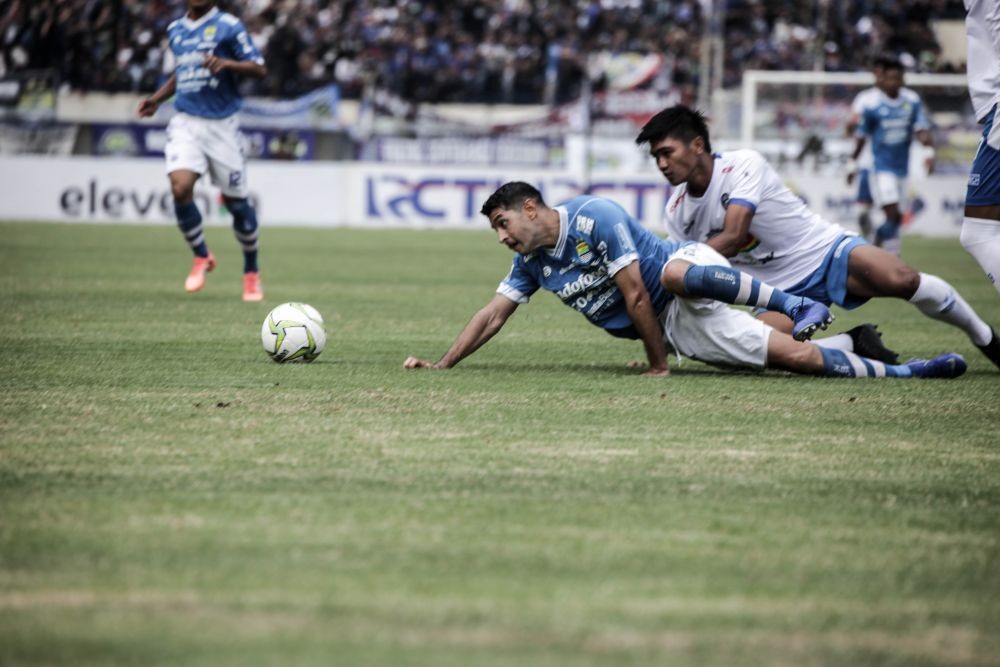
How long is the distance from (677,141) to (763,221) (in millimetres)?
748

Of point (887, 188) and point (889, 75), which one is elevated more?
point (889, 75)

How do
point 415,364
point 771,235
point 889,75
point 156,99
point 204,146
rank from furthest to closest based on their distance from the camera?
1. point 889,75
2. point 204,146
3. point 156,99
4. point 771,235
5. point 415,364

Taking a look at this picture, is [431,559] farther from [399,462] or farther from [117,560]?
[399,462]

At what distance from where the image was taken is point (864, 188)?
17891 millimetres

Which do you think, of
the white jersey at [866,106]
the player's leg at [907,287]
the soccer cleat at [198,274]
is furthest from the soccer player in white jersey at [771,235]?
the white jersey at [866,106]

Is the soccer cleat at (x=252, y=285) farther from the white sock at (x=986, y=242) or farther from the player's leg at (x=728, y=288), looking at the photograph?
the white sock at (x=986, y=242)

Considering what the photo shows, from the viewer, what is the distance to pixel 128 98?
2703cm

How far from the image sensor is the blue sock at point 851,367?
278 inches

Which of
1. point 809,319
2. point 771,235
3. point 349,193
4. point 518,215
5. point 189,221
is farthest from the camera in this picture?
point 349,193

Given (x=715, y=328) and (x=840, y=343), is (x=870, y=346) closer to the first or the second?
(x=840, y=343)

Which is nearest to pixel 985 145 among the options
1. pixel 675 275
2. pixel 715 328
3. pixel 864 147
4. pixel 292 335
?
pixel 715 328

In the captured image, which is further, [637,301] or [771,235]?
[771,235]

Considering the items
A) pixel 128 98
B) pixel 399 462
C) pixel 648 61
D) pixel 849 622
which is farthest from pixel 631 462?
pixel 648 61

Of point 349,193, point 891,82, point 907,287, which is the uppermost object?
point 891,82
